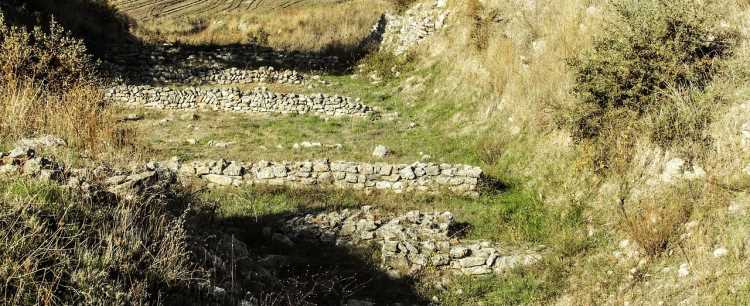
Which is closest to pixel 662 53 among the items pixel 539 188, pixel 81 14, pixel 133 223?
pixel 539 188

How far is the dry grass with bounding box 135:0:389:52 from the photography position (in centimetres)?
2855

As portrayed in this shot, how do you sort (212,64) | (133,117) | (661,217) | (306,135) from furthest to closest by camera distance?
(212,64), (133,117), (306,135), (661,217)

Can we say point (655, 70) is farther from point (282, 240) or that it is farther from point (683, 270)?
point (282, 240)

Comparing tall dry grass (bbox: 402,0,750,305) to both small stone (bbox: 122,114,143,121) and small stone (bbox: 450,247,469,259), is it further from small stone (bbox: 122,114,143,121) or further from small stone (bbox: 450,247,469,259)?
small stone (bbox: 122,114,143,121)

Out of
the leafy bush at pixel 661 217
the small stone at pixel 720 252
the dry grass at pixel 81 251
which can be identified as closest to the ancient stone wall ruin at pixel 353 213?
the dry grass at pixel 81 251

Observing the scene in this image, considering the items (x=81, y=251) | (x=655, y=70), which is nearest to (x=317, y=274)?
(x=81, y=251)

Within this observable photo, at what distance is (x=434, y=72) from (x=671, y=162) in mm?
11362

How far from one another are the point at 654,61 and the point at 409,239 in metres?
4.84

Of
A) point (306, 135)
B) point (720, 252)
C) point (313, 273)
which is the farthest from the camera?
point (306, 135)

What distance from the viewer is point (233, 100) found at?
60.4ft

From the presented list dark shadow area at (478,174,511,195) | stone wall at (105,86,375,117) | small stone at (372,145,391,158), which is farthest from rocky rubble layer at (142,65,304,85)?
dark shadow area at (478,174,511,195)

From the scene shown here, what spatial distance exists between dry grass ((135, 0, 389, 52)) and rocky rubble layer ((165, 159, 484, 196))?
55.1 ft

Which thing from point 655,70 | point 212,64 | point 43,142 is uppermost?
point 655,70

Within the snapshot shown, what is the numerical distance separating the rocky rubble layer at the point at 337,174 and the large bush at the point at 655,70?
253 centimetres
